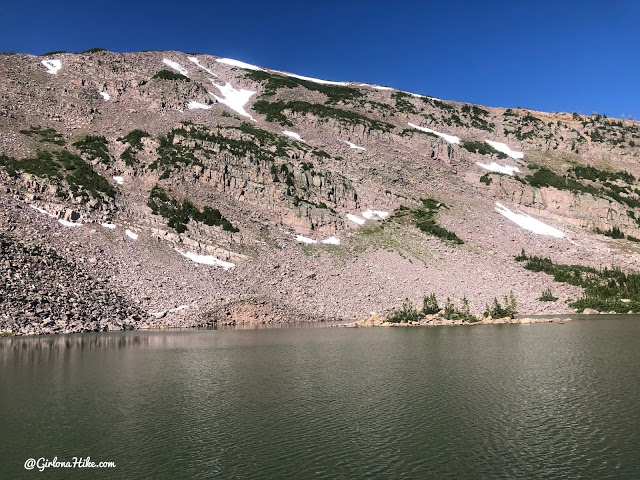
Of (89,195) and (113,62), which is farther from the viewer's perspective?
(113,62)

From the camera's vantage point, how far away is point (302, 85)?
14850cm

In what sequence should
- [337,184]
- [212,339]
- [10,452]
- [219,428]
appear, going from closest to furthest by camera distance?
[10,452]
[219,428]
[212,339]
[337,184]

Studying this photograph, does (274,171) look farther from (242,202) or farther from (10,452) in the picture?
(10,452)

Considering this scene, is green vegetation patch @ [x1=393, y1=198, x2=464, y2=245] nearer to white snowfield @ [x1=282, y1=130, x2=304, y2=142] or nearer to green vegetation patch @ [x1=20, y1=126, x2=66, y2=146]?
white snowfield @ [x1=282, y1=130, x2=304, y2=142]

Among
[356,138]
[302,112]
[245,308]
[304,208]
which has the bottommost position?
[245,308]

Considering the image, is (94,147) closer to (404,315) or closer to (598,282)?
(404,315)

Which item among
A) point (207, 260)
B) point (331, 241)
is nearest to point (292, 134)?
point (331, 241)

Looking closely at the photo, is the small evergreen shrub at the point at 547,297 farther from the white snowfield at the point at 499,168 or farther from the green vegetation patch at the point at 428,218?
the white snowfield at the point at 499,168

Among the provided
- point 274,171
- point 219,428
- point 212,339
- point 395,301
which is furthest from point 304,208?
point 219,428

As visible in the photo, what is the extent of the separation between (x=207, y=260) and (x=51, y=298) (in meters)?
22.4

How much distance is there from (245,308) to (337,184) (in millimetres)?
40834

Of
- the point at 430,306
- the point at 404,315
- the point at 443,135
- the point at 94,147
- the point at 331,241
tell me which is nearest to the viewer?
the point at 404,315

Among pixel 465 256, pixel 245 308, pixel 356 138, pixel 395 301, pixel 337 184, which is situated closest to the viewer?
pixel 245 308

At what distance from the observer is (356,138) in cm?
11800
